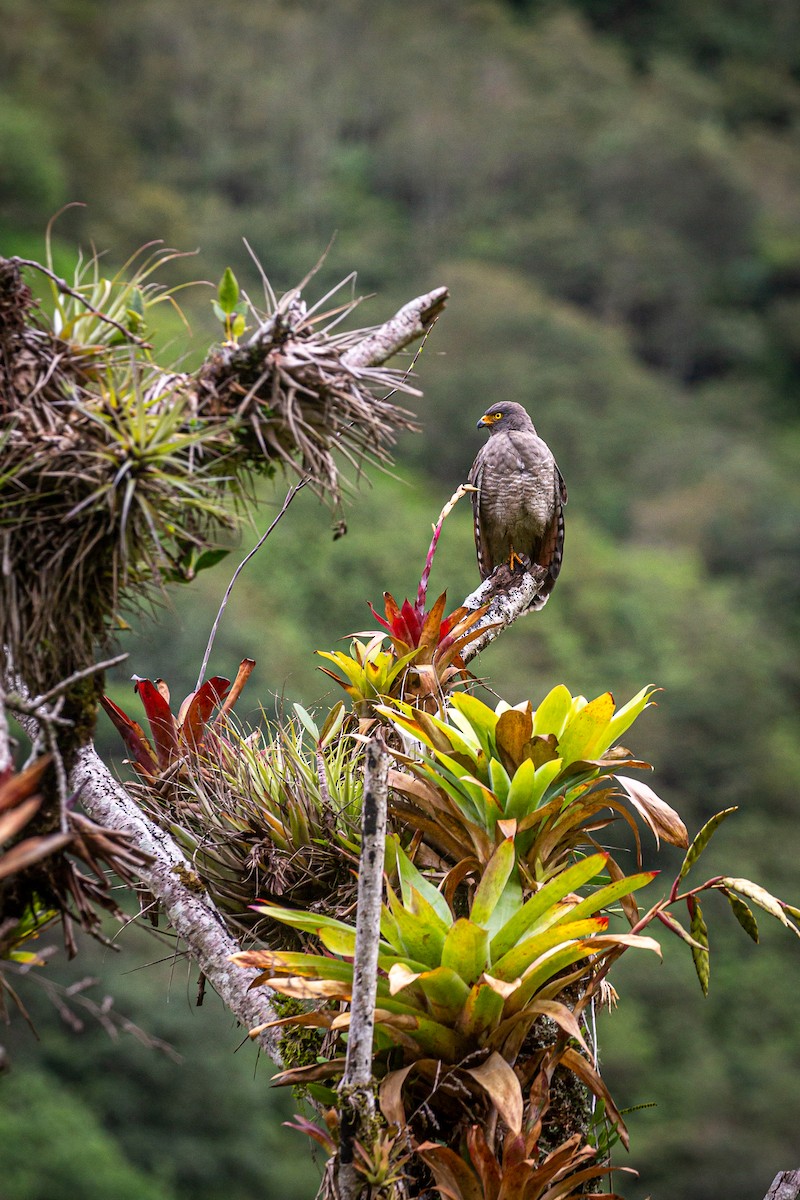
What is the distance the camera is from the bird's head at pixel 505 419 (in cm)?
669

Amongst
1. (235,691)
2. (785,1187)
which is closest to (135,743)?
(235,691)

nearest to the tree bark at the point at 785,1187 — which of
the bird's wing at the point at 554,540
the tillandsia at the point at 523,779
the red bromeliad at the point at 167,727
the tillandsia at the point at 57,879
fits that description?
the tillandsia at the point at 523,779

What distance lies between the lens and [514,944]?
118 inches

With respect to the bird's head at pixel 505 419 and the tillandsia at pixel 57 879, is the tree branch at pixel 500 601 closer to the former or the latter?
the bird's head at pixel 505 419

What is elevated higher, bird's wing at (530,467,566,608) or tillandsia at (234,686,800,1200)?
bird's wing at (530,467,566,608)

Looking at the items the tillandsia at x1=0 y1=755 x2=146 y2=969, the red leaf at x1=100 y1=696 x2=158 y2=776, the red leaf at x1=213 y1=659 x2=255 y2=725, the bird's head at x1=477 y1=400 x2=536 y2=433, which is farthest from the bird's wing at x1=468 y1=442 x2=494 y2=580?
the tillandsia at x1=0 y1=755 x2=146 y2=969

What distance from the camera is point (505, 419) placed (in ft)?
22.2

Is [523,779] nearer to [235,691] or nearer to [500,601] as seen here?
[235,691]

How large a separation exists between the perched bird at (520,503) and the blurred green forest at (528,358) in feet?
28.3

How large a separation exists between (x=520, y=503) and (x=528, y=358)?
41.3m

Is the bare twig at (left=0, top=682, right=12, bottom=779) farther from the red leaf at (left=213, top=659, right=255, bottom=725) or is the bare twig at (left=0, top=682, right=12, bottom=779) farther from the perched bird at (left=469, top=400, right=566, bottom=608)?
the perched bird at (left=469, top=400, right=566, bottom=608)

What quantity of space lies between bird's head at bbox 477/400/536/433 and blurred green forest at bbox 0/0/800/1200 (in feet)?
27.4

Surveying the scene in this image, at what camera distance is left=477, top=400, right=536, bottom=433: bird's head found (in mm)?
6691

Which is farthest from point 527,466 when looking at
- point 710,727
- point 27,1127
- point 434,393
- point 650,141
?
point 650,141
